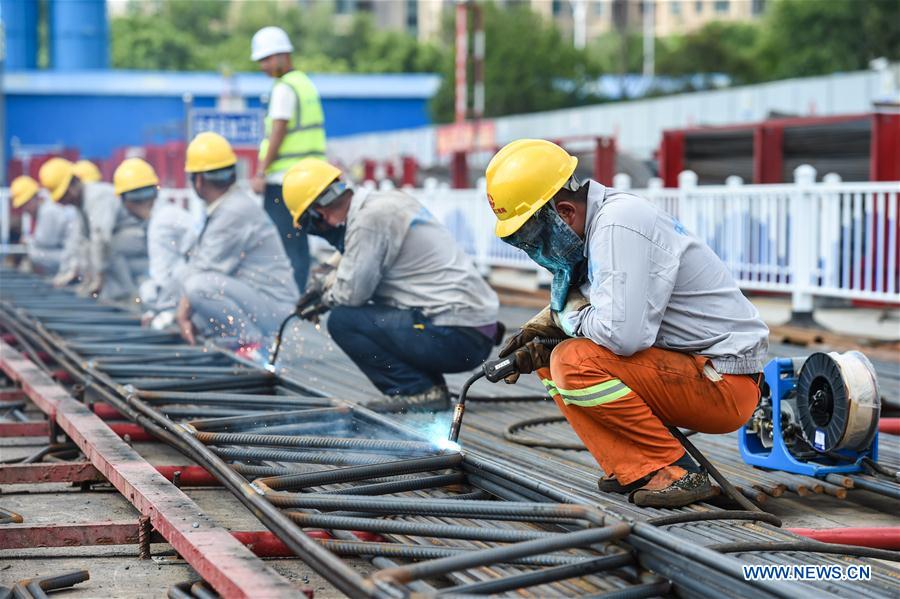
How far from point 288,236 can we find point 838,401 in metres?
5.51

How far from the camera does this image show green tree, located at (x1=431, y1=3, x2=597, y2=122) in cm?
5584

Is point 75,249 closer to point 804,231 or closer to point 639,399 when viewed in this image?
point 804,231

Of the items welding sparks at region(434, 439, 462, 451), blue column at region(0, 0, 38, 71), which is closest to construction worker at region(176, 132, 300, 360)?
welding sparks at region(434, 439, 462, 451)

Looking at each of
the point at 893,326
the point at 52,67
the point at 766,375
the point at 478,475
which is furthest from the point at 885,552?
the point at 52,67

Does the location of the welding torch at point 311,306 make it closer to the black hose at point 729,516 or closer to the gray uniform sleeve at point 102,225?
the black hose at point 729,516

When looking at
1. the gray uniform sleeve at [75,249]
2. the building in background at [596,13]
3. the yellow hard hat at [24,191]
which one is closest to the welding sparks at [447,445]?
the gray uniform sleeve at [75,249]

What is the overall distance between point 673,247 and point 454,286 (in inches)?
88.9

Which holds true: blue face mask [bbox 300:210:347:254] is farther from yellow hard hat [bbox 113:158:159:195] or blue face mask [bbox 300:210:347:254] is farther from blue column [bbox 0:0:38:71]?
blue column [bbox 0:0:38:71]

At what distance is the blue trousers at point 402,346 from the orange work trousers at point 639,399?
1952 mm

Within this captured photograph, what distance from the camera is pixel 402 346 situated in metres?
6.26

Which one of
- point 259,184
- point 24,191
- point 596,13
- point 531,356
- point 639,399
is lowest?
point 639,399

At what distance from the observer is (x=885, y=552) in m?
3.74

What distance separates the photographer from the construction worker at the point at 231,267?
27.0 feet

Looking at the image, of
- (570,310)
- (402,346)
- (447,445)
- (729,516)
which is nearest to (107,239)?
(402,346)
